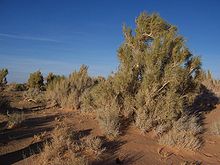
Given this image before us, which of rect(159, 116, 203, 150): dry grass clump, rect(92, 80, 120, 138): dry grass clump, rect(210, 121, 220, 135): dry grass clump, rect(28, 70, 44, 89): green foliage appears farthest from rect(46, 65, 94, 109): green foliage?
rect(28, 70, 44, 89): green foliage

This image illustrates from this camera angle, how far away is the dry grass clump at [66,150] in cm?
714

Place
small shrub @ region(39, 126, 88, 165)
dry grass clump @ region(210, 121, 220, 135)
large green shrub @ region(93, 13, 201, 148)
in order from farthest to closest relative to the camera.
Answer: dry grass clump @ region(210, 121, 220, 135) → large green shrub @ region(93, 13, 201, 148) → small shrub @ region(39, 126, 88, 165)

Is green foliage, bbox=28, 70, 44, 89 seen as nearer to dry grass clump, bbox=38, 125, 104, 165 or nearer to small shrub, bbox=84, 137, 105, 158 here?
dry grass clump, bbox=38, 125, 104, 165

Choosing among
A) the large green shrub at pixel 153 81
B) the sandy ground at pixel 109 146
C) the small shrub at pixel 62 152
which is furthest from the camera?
the large green shrub at pixel 153 81

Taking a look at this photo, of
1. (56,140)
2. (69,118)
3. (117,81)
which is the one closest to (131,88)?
(117,81)

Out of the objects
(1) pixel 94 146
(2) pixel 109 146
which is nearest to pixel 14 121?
(2) pixel 109 146

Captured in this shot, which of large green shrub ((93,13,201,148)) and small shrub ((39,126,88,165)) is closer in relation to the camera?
small shrub ((39,126,88,165))

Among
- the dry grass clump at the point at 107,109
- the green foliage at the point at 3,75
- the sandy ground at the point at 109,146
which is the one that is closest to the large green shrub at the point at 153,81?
the dry grass clump at the point at 107,109

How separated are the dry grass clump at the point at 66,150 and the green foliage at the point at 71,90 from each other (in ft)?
22.8

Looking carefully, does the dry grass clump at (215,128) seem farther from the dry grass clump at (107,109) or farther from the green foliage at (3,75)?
the green foliage at (3,75)

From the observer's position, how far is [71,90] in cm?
1784

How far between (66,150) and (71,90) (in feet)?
32.2

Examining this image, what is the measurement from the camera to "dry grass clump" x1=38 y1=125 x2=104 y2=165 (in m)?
7.14

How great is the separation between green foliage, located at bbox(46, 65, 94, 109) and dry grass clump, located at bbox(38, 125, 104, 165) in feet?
22.8
